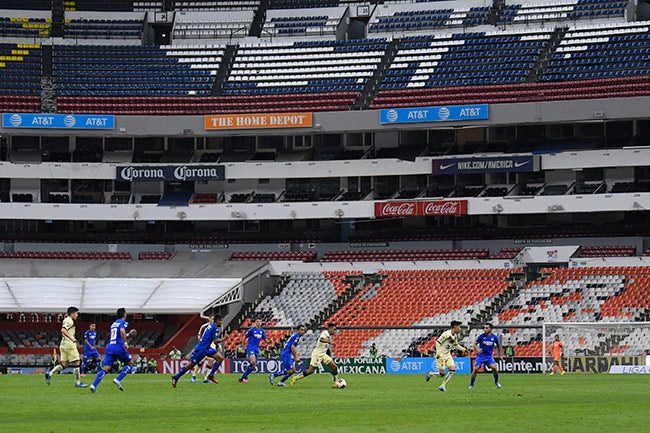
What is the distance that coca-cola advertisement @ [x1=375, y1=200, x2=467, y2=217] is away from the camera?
2968 inches

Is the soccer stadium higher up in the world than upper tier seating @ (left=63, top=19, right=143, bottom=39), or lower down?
lower down

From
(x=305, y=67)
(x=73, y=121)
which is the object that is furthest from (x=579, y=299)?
(x=73, y=121)

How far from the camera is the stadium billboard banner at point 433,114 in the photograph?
2936 inches

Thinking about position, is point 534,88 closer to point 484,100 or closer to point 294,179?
point 484,100

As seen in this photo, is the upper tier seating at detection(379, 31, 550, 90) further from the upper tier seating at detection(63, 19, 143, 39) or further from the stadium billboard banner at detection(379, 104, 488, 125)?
the upper tier seating at detection(63, 19, 143, 39)

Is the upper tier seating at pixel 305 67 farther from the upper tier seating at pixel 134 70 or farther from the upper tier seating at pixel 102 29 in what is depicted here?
the upper tier seating at pixel 102 29

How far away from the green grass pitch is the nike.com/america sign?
3693cm

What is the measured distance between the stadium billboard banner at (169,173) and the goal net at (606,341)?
30.0 meters

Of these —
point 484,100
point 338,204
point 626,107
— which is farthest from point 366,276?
point 626,107

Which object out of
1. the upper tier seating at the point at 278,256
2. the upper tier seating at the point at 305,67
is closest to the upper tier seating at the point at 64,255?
the upper tier seating at the point at 278,256

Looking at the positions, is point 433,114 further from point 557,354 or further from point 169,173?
point 557,354

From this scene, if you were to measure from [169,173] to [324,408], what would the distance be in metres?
52.9

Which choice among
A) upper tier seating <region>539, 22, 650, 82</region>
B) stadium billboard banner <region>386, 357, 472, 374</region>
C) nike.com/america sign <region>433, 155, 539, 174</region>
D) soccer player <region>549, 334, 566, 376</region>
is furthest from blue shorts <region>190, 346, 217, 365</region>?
upper tier seating <region>539, 22, 650, 82</region>

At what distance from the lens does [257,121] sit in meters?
77.7
